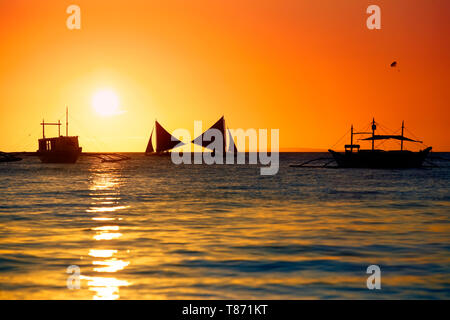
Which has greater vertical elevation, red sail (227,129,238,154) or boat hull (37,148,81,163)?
red sail (227,129,238,154)

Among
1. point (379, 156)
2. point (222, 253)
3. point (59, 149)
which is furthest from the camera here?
point (59, 149)

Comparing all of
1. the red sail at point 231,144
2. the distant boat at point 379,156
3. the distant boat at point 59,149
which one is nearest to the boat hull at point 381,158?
the distant boat at point 379,156

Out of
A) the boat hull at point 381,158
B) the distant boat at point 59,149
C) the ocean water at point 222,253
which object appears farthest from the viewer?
the distant boat at point 59,149

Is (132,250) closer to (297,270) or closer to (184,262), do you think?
(184,262)

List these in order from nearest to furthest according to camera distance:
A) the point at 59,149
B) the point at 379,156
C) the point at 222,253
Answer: the point at 222,253, the point at 379,156, the point at 59,149

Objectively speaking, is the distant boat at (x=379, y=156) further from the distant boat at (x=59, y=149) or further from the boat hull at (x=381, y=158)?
the distant boat at (x=59, y=149)

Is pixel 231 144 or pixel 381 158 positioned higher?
pixel 231 144

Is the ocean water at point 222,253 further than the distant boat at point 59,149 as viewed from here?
No

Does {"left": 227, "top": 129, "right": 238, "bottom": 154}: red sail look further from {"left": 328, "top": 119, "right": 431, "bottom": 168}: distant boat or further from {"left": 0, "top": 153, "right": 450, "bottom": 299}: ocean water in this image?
{"left": 0, "top": 153, "right": 450, "bottom": 299}: ocean water

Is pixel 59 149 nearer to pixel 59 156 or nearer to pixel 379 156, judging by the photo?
pixel 59 156

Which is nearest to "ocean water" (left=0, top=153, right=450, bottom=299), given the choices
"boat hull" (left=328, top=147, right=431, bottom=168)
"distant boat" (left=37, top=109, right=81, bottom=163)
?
"boat hull" (left=328, top=147, right=431, bottom=168)

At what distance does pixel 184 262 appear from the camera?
16.8 m

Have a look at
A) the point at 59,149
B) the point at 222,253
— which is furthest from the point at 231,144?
the point at 222,253
